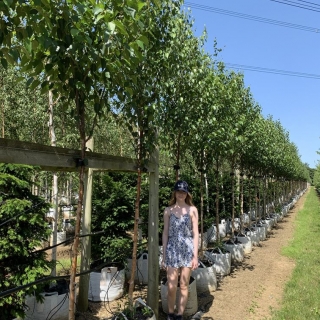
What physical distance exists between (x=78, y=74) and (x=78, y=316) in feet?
12.0

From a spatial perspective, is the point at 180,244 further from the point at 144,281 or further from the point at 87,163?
the point at 144,281

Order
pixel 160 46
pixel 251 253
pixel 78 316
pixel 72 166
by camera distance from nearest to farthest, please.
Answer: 1. pixel 72 166
2. pixel 160 46
3. pixel 78 316
4. pixel 251 253

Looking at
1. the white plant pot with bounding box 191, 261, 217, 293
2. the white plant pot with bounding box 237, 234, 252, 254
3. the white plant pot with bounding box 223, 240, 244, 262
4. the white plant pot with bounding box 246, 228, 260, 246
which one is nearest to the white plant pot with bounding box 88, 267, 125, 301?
the white plant pot with bounding box 191, 261, 217, 293

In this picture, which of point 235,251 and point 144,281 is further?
point 235,251

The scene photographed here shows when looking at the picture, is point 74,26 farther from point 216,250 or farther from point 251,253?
point 251,253

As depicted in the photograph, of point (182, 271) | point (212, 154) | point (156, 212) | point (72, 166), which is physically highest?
point (212, 154)

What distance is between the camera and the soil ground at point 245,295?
14.2 ft

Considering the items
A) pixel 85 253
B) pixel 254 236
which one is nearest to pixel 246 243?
pixel 254 236

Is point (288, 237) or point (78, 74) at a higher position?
point (78, 74)

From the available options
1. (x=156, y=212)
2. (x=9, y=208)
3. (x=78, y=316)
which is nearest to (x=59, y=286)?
(x=78, y=316)

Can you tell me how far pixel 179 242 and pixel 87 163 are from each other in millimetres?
1738

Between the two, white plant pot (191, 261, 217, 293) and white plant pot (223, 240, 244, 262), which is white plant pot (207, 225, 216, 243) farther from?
white plant pot (191, 261, 217, 293)

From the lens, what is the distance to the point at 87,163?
2.29 meters

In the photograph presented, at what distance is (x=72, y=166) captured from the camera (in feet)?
7.36
